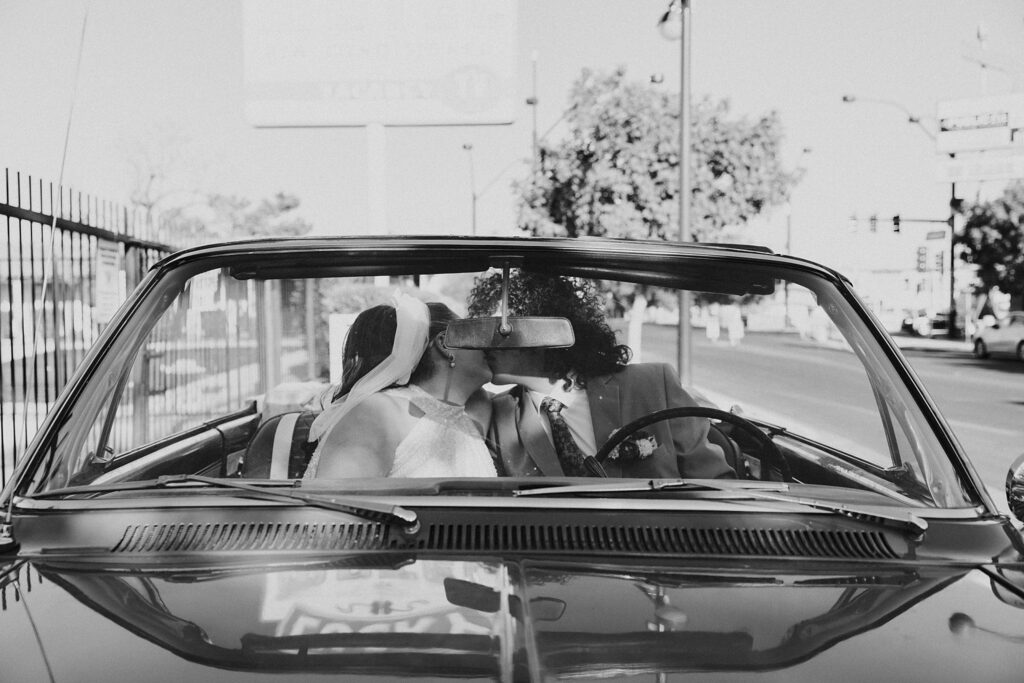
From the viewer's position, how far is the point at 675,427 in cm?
274

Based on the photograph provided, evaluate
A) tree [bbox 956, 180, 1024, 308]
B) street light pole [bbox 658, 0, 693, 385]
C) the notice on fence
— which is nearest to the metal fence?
the notice on fence

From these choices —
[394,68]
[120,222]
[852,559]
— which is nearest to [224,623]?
[852,559]

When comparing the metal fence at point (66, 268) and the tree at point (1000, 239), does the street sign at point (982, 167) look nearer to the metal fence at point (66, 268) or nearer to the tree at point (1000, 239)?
the tree at point (1000, 239)

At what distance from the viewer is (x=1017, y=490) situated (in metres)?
1.92

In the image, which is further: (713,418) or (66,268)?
(66,268)

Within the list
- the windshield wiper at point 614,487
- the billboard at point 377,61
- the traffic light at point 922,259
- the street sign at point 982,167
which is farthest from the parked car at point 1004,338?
the windshield wiper at point 614,487

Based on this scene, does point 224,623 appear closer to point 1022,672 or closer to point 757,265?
point 1022,672

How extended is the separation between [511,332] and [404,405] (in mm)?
373

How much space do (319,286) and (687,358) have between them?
18.1ft

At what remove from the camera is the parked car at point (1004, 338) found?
27789mm

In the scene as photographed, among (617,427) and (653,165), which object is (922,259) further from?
(617,427)

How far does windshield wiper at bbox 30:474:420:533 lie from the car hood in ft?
0.35

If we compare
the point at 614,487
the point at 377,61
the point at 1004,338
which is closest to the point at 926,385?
the point at 614,487

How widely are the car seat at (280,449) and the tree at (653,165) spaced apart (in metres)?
15.3
